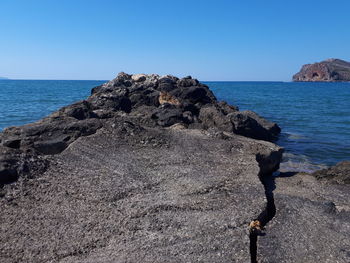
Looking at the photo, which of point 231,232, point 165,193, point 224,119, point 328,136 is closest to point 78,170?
point 165,193

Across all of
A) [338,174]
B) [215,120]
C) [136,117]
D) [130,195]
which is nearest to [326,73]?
[215,120]

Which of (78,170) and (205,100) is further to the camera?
(205,100)

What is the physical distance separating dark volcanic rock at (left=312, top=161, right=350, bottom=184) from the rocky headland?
16.5 inches

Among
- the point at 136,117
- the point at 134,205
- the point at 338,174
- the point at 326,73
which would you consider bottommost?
the point at 338,174

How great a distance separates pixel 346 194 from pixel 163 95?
622 inches

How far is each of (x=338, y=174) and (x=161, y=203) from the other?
5563mm

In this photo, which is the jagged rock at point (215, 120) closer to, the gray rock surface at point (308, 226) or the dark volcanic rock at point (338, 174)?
the dark volcanic rock at point (338, 174)

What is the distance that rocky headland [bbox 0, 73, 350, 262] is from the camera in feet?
17.9

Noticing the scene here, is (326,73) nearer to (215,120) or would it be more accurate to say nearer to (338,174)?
(215,120)

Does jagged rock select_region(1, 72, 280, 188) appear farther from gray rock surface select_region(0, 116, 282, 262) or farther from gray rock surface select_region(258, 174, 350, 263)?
gray rock surface select_region(258, 174, 350, 263)

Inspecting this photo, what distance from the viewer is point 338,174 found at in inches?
376

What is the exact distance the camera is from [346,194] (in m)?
8.45

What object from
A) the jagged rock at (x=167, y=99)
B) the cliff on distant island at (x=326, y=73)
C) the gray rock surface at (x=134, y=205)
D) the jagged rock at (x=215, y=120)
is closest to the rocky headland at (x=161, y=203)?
the gray rock surface at (x=134, y=205)

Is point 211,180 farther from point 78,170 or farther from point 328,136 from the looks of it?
point 328,136
